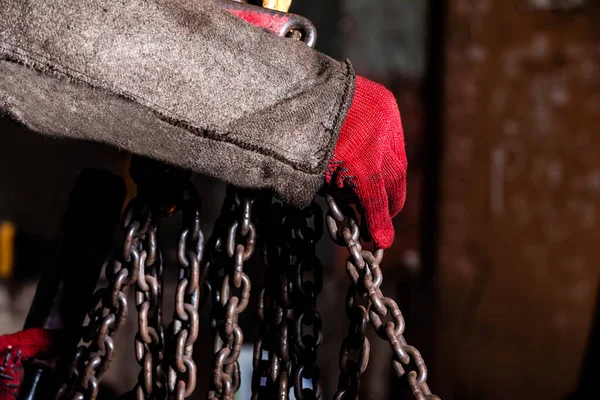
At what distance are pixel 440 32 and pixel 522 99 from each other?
59 cm

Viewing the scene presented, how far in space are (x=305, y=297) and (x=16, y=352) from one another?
52 centimetres

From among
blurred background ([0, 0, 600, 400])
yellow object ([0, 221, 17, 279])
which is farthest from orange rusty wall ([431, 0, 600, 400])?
yellow object ([0, 221, 17, 279])

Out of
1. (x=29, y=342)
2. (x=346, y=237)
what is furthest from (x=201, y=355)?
(x=346, y=237)

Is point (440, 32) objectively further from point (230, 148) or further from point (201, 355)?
point (230, 148)

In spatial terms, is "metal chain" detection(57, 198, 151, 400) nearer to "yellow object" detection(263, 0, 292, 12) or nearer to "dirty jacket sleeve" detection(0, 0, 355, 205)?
"dirty jacket sleeve" detection(0, 0, 355, 205)

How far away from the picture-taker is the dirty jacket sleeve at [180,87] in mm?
616

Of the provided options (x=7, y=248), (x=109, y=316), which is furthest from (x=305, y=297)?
(x=7, y=248)

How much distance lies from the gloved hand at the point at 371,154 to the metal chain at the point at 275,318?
0.49ft

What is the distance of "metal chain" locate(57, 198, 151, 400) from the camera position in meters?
0.80

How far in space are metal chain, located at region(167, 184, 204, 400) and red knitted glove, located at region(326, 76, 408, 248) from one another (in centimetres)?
23

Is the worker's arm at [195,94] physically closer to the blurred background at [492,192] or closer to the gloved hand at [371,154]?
the gloved hand at [371,154]

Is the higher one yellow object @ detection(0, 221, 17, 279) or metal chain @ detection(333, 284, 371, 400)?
metal chain @ detection(333, 284, 371, 400)

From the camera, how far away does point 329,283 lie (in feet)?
9.61

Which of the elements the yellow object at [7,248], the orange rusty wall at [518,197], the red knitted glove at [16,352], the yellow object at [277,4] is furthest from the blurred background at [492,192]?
the yellow object at [277,4]
